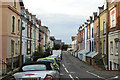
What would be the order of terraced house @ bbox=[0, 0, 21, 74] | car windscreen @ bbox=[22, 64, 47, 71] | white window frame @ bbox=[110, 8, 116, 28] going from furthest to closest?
white window frame @ bbox=[110, 8, 116, 28]
terraced house @ bbox=[0, 0, 21, 74]
car windscreen @ bbox=[22, 64, 47, 71]

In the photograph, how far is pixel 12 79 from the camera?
632cm

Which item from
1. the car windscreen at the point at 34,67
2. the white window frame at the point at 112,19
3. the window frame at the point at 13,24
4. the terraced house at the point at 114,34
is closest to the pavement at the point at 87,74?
the terraced house at the point at 114,34

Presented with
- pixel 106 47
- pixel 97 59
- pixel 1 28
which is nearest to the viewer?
pixel 1 28

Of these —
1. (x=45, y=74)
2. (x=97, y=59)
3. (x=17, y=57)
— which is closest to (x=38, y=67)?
(x=45, y=74)

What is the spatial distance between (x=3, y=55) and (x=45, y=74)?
14.4 meters

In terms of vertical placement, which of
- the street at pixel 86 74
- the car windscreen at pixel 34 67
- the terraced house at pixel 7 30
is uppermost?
the terraced house at pixel 7 30

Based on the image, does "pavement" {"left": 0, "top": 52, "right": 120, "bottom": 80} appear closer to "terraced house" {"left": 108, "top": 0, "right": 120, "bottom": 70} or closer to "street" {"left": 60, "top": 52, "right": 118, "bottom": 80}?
"street" {"left": 60, "top": 52, "right": 118, "bottom": 80}

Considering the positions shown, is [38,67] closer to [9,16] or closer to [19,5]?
[9,16]

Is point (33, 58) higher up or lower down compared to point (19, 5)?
lower down

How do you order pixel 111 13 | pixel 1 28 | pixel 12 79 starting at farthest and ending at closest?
1. pixel 111 13
2. pixel 1 28
3. pixel 12 79

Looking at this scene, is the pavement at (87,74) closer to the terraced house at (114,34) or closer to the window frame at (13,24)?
the terraced house at (114,34)

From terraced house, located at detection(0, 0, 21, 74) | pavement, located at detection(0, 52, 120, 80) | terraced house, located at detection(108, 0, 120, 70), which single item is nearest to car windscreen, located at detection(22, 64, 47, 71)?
pavement, located at detection(0, 52, 120, 80)

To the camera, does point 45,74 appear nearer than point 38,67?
Yes

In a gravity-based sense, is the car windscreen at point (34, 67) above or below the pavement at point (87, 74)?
above
